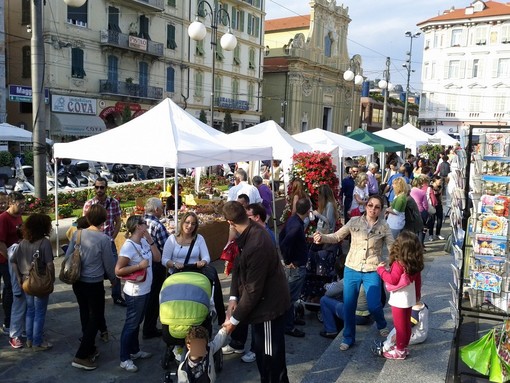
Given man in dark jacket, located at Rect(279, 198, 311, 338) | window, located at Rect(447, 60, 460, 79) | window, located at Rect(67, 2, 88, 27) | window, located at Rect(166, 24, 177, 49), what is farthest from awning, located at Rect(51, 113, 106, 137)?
window, located at Rect(447, 60, 460, 79)

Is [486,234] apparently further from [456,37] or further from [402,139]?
[456,37]

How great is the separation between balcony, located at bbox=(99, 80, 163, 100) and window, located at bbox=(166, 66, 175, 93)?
123cm

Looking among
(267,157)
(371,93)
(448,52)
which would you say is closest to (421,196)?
(267,157)

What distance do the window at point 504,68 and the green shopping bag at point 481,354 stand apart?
5088 centimetres

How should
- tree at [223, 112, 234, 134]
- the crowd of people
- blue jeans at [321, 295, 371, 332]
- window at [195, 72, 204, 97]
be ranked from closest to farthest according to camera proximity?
the crowd of people → blue jeans at [321, 295, 371, 332] → window at [195, 72, 204, 97] → tree at [223, 112, 234, 134]

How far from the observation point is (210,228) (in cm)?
849

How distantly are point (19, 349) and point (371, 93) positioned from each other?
61.1m

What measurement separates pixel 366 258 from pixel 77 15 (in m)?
27.8

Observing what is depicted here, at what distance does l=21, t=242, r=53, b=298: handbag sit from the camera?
183 inches

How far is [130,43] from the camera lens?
3055 centimetres

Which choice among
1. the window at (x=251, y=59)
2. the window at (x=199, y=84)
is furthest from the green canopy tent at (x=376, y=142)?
the window at (x=251, y=59)

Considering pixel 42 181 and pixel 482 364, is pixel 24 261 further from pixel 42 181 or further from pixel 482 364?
pixel 42 181

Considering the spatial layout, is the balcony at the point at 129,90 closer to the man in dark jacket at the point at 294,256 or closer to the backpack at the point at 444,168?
the backpack at the point at 444,168

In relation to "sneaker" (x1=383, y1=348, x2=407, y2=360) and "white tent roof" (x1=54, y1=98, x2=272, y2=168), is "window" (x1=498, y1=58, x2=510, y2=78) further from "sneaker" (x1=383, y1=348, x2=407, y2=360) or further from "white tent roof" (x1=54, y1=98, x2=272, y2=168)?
"sneaker" (x1=383, y1=348, x2=407, y2=360)
